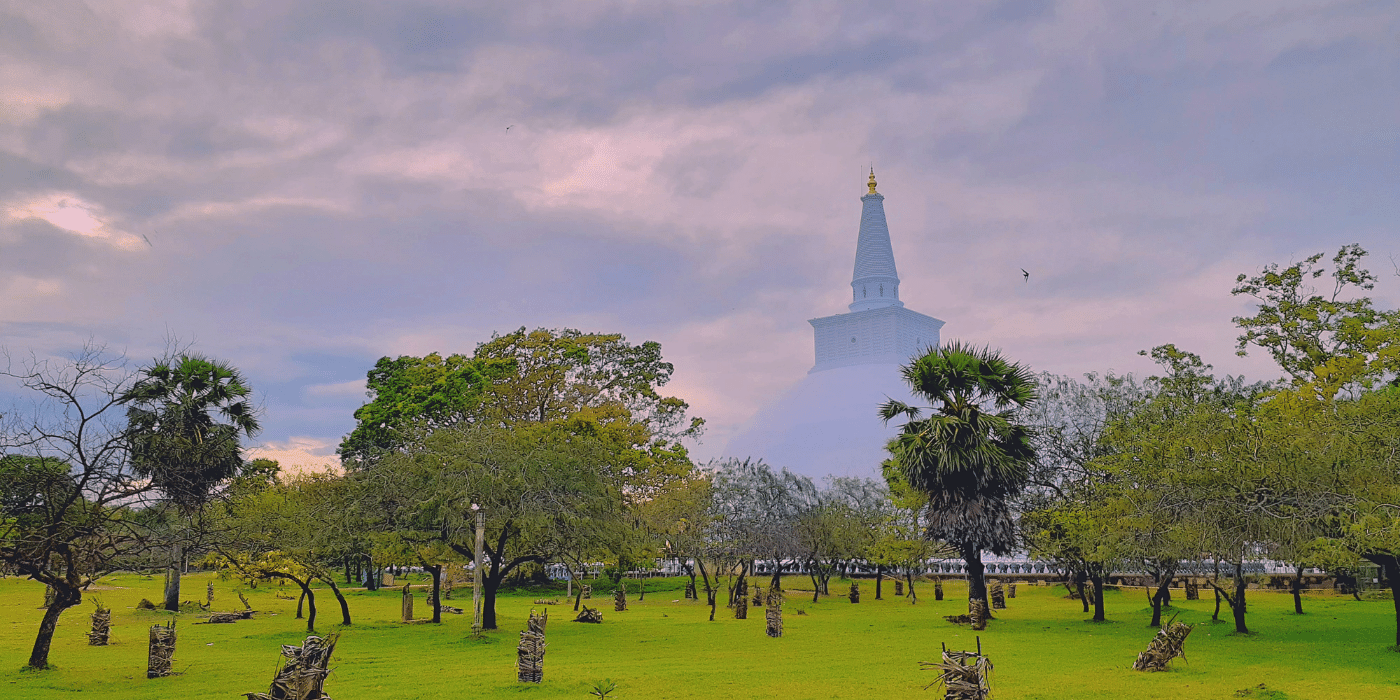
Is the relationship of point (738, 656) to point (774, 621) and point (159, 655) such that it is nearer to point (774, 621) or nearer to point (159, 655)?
point (774, 621)

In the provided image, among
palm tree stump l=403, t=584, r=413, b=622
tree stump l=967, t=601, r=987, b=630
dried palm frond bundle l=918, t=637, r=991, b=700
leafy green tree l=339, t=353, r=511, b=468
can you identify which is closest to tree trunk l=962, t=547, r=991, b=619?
tree stump l=967, t=601, r=987, b=630

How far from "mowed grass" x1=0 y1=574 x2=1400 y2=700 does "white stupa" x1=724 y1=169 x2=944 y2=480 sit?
44.6m

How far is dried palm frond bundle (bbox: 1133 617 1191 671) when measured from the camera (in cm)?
1817

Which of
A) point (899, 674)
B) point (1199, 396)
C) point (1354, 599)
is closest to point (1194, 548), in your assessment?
point (899, 674)

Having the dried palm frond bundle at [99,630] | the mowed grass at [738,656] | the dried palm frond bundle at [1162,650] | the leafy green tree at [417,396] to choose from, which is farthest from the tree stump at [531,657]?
the leafy green tree at [417,396]

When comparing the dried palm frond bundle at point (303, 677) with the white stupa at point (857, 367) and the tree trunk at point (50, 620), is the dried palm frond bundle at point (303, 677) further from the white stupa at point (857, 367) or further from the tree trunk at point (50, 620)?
the white stupa at point (857, 367)

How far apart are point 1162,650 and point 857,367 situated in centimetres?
7091

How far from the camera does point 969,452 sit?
29.8m

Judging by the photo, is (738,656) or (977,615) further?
(977,615)

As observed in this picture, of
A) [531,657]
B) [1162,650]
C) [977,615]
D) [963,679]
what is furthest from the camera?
Result: [977,615]

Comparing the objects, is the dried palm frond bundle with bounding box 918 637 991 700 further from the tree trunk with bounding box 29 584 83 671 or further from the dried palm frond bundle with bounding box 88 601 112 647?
the dried palm frond bundle with bounding box 88 601 112 647

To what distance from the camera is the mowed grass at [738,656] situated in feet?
53.6

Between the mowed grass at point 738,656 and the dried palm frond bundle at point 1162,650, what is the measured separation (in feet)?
1.31

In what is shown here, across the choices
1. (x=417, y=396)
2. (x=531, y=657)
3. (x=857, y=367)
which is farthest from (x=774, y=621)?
(x=857, y=367)
